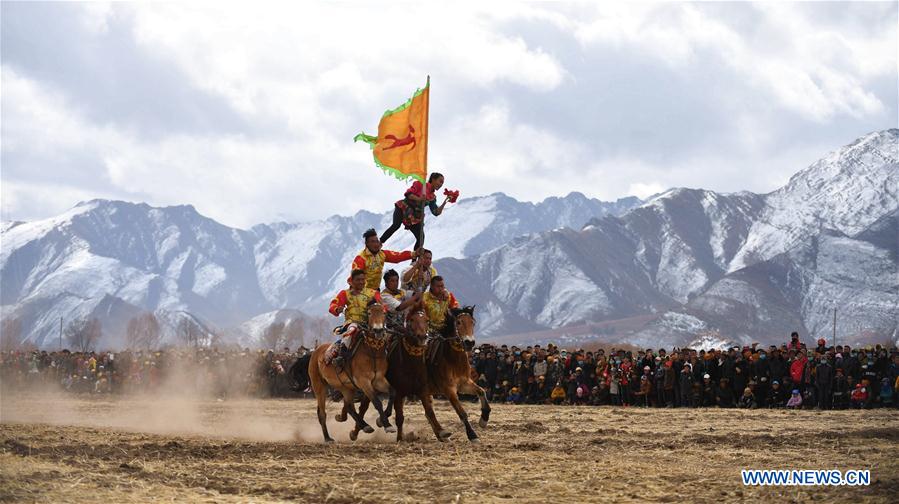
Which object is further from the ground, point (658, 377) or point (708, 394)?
point (658, 377)

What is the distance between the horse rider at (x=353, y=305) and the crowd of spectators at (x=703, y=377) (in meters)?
16.0

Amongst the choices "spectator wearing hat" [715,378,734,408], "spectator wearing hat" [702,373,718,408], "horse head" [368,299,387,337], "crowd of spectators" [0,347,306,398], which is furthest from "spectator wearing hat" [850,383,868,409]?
"crowd of spectators" [0,347,306,398]

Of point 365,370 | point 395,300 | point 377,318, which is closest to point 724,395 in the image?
point 395,300

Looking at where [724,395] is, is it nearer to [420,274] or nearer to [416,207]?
[420,274]

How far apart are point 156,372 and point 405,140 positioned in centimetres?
3435

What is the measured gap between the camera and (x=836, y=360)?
31141 mm

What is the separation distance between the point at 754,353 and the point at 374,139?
1661cm

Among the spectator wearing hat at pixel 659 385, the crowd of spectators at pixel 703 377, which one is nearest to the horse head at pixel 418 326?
the crowd of spectators at pixel 703 377

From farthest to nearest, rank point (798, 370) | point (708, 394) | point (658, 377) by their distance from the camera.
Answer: point (658, 377) → point (708, 394) → point (798, 370)

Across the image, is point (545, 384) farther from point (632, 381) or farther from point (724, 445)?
point (724, 445)

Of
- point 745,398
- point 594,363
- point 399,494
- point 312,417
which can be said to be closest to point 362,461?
point 399,494

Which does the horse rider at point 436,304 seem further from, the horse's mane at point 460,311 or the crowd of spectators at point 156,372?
the crowd of spectators at point 156,372

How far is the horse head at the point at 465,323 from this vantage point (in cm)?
1903

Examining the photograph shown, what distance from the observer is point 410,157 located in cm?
2130
